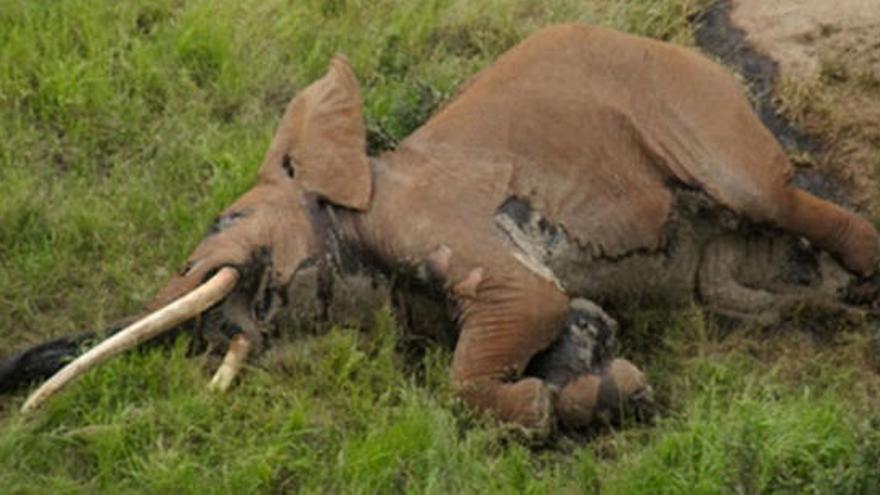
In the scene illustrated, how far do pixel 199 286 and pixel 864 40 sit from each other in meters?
3.50

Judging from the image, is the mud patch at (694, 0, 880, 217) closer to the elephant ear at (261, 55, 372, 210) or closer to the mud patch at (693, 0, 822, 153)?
the mud patch at (693, 0, 822, 153)

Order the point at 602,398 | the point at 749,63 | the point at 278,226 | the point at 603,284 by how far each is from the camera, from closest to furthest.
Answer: the point at 602,398, the point at 278,226, the point at 603,284, the point at 749,63

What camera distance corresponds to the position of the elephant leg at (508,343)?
6074 millimetres

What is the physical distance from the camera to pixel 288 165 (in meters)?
6.66

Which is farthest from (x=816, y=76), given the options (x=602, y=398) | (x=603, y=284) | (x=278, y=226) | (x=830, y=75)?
(x=278, y=226)

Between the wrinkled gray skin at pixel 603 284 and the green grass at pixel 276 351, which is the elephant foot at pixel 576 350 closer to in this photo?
the wrinkled gray skin at pixel 603 284

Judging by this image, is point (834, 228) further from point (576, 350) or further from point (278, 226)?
point (278, 226)

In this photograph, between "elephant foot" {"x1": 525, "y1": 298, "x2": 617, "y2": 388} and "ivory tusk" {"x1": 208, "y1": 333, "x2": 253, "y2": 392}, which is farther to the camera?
"elephant foot" {"x1": 525, "y1": 298, "x2": 617, "y2": 388}

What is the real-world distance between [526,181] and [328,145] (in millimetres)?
736

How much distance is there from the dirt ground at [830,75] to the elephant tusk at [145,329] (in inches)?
107

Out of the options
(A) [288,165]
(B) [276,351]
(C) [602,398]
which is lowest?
(C) [602,398]

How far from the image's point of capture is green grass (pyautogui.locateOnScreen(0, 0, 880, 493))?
5.68 metres

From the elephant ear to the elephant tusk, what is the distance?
533mm

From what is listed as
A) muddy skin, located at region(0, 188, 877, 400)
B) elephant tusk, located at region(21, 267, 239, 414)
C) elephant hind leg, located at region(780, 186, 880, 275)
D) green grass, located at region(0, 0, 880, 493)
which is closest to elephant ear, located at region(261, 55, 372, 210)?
muddy skin, located at region(0, 188, 877, 400)
